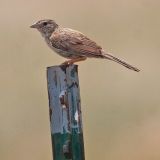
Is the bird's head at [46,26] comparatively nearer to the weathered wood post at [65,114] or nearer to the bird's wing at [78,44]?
the bird's wing at [78,44]

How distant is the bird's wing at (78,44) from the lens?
41.3 ft

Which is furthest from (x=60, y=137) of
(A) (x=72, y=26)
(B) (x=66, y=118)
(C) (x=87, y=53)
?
(A) (x=72, y=26)

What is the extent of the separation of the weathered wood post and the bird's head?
99.8 inches

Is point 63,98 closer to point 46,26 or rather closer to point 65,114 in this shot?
point 65,114

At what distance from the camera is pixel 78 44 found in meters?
12.6

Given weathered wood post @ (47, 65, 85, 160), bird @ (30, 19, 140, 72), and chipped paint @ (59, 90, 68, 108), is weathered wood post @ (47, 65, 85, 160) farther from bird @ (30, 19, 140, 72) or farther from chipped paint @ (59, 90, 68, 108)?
bird @ (30, 19, 140, 72)

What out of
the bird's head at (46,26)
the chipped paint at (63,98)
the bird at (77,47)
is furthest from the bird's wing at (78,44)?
the chipped paint at (63,98)

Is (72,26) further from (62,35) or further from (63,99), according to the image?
(63,99)

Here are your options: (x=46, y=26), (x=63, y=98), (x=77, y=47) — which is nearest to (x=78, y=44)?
(x=77, y=47)

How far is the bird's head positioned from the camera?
13.6 metres

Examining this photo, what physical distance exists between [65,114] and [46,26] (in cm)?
285

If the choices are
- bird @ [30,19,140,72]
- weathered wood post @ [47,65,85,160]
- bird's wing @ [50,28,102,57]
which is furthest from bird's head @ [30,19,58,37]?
weathered wood post @ [47,65,85,160]

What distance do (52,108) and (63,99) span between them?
0.16 meters

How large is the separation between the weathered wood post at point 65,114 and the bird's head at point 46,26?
2.54 metres
